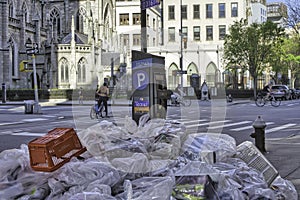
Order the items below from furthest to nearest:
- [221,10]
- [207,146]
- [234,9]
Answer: [221,10] → [234,9] → [207,146]

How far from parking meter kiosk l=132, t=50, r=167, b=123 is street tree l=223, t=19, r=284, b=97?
120 feet

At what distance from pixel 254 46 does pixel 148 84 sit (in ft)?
124

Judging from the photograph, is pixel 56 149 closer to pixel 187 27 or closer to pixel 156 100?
pixel 156 100

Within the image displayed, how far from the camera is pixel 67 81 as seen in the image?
47.5 metres

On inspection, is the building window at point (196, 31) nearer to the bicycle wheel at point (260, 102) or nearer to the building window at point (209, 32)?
the building window at point (209, 32)

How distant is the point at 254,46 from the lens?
44.7 meters

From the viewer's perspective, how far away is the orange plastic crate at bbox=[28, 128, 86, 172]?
435 cm

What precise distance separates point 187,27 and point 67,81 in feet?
86.7

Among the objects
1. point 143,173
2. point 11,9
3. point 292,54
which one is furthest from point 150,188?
point 292,54

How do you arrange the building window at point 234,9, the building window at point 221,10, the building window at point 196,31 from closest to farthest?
1. the building window at point 234,9
2. the building window at point 221,10
3. the building window at point 196,31

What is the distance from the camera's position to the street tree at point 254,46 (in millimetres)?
44750

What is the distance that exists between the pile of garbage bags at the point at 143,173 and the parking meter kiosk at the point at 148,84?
3.44 metres

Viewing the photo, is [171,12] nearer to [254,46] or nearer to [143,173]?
[254,46]

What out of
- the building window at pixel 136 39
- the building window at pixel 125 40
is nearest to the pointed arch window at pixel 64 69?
the building window at pixel 125 40
